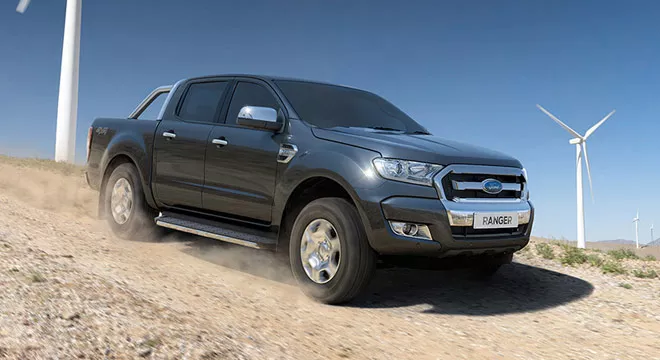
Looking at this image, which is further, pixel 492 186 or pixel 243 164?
pixel 243 164

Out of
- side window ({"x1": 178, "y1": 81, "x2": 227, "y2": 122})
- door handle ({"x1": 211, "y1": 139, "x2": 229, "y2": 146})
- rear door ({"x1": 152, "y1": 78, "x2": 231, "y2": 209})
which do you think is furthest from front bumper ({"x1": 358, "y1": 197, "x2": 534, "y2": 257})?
side window ({"x1": 178, "y1": 81, "x2": 227, "y2": 122})

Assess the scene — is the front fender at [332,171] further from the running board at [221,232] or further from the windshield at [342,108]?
the windshield at [342,108]

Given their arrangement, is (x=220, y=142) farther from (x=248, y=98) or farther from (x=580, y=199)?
(x=580, y=199)

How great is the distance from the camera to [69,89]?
2561 centimetres

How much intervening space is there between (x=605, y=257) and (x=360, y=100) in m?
4.60

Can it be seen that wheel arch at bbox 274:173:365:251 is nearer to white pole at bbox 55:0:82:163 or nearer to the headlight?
the headlight

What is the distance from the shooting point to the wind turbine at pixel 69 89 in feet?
82.1

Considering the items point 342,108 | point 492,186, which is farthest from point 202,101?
point 492,186

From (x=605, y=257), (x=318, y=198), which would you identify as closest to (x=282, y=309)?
(x=318, y=198)

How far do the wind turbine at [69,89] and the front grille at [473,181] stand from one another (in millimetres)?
23823

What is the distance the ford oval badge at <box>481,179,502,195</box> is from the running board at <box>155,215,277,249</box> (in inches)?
73.1

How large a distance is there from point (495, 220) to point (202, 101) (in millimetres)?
3419

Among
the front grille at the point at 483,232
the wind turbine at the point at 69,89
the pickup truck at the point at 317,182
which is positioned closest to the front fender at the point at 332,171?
the pickup truck at the point at 317,182

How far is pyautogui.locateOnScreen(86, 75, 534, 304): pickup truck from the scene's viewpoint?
4438mm
